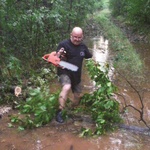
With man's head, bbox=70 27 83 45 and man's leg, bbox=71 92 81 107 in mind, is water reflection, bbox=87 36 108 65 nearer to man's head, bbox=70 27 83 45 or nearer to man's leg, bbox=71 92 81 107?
man's leg, bbox=71 92 81 107

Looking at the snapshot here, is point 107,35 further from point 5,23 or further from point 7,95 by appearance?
point 7,95

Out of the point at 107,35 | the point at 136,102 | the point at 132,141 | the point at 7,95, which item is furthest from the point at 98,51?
the point at 132,141

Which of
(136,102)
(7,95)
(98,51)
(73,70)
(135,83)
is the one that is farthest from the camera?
(98,51)

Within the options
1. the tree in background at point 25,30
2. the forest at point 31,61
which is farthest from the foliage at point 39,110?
the tree in background at point 25,30

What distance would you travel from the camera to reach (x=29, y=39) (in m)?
7.24

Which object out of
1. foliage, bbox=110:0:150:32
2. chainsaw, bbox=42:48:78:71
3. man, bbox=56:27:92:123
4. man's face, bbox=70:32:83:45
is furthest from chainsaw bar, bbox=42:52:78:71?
foliage, bbox=110:0:150:32

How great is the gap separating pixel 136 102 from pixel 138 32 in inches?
460

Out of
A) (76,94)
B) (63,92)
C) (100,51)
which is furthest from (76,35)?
(100,51)

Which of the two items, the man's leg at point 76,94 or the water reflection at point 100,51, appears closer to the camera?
the man's leg at point 76,94

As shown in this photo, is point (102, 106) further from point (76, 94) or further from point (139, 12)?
point (139, 12)

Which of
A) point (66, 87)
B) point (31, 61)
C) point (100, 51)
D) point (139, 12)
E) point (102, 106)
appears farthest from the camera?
point (139, 12)

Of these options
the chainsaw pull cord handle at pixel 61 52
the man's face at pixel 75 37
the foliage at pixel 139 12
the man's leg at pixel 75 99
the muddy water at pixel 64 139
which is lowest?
the muddy water at pixel 64 139

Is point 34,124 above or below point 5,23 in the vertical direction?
below

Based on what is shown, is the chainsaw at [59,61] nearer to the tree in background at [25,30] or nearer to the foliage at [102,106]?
the foliage at [102,106]
